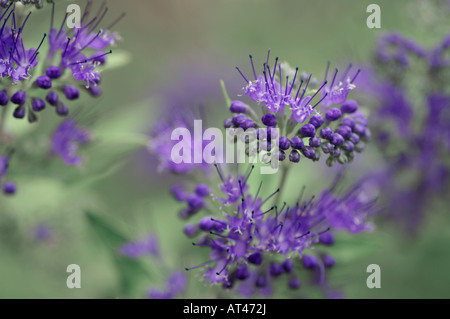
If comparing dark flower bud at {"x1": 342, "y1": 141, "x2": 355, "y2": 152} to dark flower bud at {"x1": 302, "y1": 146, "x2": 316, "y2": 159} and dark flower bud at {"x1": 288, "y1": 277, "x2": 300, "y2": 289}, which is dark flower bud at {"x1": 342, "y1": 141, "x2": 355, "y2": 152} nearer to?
dark flower bud at {"x1": 302, "y1": 146, "x2": 316, "y2": 159}

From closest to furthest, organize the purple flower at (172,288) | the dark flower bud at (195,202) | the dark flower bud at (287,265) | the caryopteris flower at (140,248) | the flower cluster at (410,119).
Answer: the dark flower bud at (287,265) → the dark flower bud at (195,202) → the purple flower at (172,288) → the caryopteris flower at (140,248) → the flower cluster at (410,119)

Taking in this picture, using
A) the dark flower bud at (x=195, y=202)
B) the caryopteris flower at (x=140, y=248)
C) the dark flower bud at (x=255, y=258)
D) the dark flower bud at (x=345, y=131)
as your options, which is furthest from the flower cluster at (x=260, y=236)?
the caryopteris flower at (x=140, y=248)

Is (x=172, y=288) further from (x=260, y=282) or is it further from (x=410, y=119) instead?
(x=410, y=119)

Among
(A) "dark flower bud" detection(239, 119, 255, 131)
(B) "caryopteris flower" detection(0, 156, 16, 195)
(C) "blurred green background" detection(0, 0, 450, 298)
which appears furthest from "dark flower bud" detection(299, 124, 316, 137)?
(B) "caryopteris flower" detection(0, 156, 16, 195)

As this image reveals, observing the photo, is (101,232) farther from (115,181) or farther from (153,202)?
(115,181)

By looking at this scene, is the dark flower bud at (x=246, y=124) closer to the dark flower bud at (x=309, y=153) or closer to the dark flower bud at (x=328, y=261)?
the dark flower bud at (x=309, y=153)
